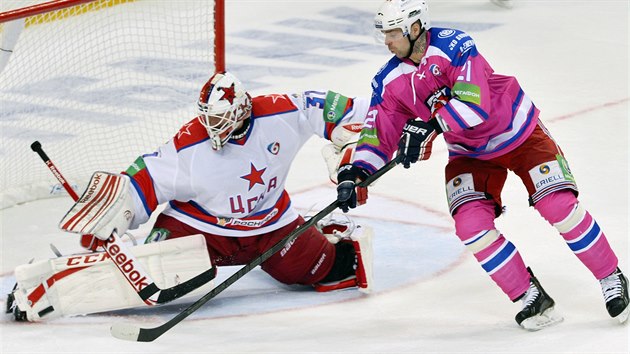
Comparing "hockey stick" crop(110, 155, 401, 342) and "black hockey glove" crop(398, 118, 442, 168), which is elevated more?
"black hockey glove" crop(398, 118, 442, 168)

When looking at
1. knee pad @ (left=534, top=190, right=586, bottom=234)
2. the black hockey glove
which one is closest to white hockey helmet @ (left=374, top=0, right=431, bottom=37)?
the black hockey glove

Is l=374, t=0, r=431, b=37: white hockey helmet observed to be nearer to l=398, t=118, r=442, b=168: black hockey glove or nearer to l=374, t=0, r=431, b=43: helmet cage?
l=374, t=0, r=431, b=43: helmet cage

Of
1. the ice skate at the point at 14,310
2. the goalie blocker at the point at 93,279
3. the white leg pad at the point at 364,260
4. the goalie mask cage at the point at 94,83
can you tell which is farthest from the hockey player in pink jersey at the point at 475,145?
the goalie mask cage at the point at 94,83

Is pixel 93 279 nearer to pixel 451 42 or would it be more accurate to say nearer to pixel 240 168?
pixel 240 168

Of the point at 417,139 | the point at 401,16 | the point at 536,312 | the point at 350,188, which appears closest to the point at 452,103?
the point at 417,139

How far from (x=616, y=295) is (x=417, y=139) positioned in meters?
0.78

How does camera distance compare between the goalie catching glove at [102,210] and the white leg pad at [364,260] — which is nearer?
the goalie catching glove at [102,210]

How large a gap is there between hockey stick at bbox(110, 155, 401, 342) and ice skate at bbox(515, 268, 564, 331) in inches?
23.1

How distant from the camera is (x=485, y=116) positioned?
157 inches

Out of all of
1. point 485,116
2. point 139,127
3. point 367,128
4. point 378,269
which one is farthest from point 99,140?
point 485,116

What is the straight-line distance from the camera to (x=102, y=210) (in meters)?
4.27

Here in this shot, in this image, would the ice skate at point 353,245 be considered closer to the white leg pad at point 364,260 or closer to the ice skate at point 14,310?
the white leg pad at point 364,260

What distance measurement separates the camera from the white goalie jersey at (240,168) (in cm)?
444

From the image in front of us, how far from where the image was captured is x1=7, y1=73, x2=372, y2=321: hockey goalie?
14.3ft
